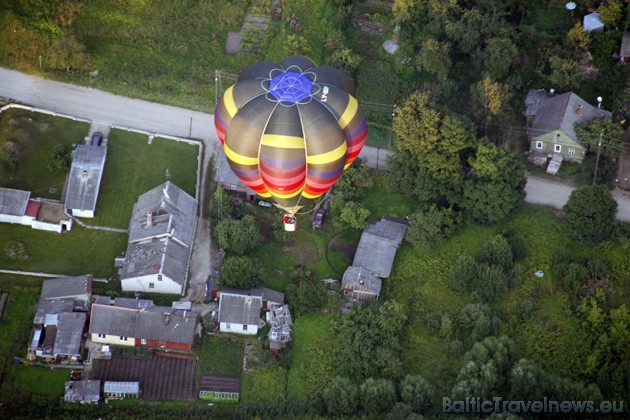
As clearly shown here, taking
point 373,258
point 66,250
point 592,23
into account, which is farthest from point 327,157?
point 592,23

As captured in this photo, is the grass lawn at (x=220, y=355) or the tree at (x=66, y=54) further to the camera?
the tree at (x=66, y=54)

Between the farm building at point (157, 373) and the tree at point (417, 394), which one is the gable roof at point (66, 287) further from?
the tree at point (417, 394)

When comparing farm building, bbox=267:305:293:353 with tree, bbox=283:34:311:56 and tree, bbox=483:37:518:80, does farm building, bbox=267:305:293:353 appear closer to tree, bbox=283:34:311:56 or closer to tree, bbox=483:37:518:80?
tree, bbox=283:34:311:56

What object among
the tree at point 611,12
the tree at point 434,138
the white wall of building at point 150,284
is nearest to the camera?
the white wall of building at point 150,284

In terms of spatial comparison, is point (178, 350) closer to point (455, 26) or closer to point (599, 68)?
point (455, 26)

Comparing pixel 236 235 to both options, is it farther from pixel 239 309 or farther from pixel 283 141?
pixel 283 141

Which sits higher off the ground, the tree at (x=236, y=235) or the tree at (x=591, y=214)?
the tree at (x=591, y=214)

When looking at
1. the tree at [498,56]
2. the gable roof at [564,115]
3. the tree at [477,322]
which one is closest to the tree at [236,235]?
the tree at [477,322]
